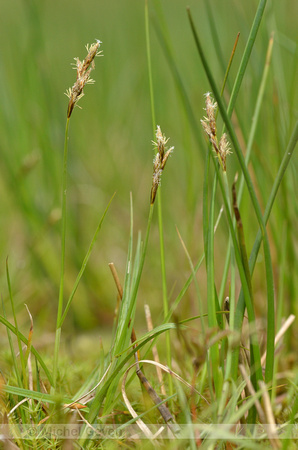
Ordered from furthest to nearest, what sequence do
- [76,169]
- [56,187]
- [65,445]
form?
[76,169] → [56,187] → [65,445]

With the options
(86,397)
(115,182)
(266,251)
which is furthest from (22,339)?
(115,182)

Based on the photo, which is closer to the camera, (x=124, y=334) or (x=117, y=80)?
(x=124, y=334)

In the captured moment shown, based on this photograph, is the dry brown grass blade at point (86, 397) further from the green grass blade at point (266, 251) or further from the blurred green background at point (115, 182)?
the blurred green background at point (115, 182)

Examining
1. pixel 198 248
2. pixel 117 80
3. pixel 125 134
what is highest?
pixel 117 80

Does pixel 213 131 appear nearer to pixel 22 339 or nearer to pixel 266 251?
pixel 266 251

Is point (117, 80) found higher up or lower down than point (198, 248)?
higher up

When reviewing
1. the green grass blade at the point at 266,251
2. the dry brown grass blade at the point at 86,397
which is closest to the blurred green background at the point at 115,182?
the green grass blade at the point at 266,251

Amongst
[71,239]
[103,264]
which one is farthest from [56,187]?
[103,264]

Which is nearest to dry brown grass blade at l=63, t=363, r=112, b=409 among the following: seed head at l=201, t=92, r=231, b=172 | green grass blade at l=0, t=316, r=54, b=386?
green grass blade at l=0, t=316, r=54, b=386

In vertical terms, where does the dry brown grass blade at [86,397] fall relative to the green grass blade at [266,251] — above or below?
below

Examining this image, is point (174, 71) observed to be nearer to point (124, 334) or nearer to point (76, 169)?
point (124, 334)

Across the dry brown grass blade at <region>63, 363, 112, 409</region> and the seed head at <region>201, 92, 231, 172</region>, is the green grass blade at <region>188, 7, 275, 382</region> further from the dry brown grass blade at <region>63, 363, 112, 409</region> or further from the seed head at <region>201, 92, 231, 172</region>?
the dry brown grass blade at <region>63, 363, 112, 409</region>
